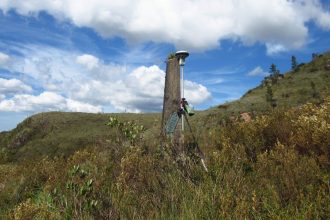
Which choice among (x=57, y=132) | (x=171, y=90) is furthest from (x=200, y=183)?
(x=57, y=132)

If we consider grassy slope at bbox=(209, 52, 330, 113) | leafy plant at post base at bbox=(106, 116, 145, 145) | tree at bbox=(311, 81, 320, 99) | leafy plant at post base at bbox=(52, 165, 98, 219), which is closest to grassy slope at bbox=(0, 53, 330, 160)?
grassy slope at bbox=(209, 52, 330, 113)

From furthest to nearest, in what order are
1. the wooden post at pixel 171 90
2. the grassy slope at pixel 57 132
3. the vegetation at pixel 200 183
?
the grassy slope at pixel 57 132, the wooden post at pixel 171 90, the vegetation at pixel 200 183

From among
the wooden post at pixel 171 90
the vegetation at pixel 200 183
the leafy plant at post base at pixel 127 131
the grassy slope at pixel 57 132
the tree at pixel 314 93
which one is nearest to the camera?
the vegetation at pixel 200 183

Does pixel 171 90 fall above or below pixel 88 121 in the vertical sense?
above

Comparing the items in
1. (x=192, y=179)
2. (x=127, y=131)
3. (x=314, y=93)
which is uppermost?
(x=314, y=93)

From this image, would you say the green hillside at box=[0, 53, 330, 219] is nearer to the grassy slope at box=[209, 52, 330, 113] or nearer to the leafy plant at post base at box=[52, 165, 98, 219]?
the leafy plant at post base at box=[52, 165, 98, 219]

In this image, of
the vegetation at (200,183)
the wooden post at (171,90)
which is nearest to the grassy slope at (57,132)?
the wooden post at (171,90)

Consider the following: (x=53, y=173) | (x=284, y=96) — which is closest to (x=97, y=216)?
(x=53, y=173)

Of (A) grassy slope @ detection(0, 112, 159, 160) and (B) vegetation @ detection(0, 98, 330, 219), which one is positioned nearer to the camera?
(B) vegetation @ detection(0, 98, 330, 219)

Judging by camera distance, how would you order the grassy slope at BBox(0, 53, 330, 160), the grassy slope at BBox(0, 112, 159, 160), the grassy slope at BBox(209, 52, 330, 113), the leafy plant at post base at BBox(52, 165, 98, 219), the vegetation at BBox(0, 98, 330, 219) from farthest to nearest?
the grassy slope at BBox(0, 112, 159, 160)
the grassy slope at BBox(0, 53, 330, 160)
the grassy slope at BBox(209, 52, 330, 113)
the leafy plant at post base at BBox(52, 165, 98, 219)
the vegetation at BBox(0, 98, 330, 219)

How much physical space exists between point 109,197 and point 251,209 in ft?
8.23

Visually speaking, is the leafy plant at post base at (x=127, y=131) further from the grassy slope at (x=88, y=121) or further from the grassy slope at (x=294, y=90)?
the grassy slope at (x=294, y=90)

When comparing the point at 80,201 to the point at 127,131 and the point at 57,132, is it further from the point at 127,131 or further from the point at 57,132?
the point at 57,132

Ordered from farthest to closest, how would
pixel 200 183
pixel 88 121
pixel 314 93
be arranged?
pixel 88 121 < pixel 314 93 < pixel 200 183
